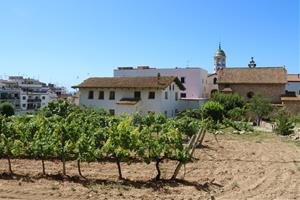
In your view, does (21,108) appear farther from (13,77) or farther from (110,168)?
(110,168)

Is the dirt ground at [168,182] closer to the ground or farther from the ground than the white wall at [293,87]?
closer to the ground

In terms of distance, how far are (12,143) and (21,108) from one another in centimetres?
6434

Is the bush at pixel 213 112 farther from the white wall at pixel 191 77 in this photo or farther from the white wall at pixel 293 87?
the white wall at pixel 293 87

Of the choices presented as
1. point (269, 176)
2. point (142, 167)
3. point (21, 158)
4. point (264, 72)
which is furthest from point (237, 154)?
point (264, 72)

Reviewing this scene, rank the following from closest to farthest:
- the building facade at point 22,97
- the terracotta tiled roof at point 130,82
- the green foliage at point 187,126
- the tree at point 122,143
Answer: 1. the tree at point 122,143
2. the green foliage at point 187,126
3. the terracotta tiled roof at point 130,82
4. the building facade at point 22,97

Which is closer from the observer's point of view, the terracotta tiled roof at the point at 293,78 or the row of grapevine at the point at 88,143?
the row of grapevine at the point at 88,143

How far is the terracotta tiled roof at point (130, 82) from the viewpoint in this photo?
36469 millimetres

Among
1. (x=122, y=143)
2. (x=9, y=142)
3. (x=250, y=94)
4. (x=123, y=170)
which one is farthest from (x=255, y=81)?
(x=9, y=142)

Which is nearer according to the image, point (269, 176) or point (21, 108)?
point (269, 176)

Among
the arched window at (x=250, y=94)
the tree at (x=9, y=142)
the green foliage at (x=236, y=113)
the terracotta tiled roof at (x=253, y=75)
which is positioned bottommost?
the tree at (x=9, y=142)

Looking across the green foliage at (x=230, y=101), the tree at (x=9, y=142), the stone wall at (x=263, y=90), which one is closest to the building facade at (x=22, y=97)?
the stone wall at (x=263, y=90)

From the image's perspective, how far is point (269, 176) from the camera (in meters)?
11.3

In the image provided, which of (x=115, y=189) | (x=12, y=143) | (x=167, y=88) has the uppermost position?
(x=167, y=88)

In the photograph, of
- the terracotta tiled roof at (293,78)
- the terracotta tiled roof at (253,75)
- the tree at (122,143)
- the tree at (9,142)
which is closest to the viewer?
the tree at (122,143)
